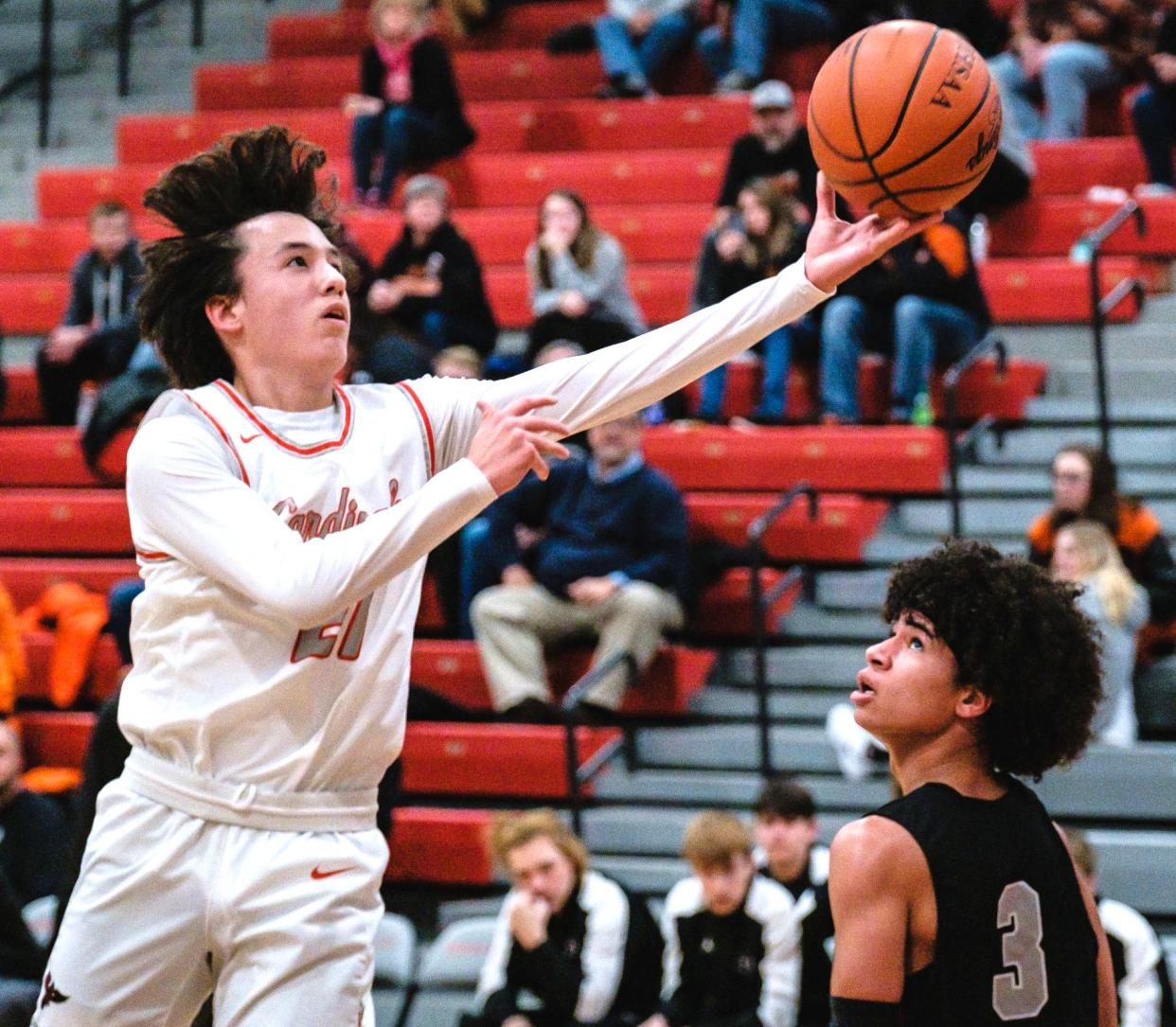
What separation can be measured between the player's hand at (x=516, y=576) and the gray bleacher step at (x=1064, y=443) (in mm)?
2126

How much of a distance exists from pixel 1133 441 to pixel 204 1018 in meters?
5.16

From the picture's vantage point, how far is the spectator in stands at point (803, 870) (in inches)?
247

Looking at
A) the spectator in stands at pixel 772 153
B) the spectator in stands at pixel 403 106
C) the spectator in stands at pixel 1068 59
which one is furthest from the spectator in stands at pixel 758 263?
the spectator in stands at pixel 403 106

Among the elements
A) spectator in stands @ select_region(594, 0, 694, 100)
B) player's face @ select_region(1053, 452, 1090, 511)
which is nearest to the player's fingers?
player's face @ select_region(1053, 452, 1090, 511)

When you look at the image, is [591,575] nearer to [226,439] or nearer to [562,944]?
[562,944]

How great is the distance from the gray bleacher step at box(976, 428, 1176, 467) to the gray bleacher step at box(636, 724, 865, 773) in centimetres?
167

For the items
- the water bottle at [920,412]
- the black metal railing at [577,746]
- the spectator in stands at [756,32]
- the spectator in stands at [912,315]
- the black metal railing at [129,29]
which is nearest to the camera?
the black metal railing at [577,746]

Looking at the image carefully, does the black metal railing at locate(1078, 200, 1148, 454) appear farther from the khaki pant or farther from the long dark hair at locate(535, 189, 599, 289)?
the long dark hair at locate(535, 189, 599, 289)

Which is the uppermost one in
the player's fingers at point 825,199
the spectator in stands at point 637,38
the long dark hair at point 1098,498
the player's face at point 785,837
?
the spectator in stands at point 637,38

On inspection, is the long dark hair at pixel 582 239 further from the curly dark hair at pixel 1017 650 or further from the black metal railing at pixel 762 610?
the curly dark hair at pixel 1017 650

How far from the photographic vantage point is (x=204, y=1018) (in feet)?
15.3

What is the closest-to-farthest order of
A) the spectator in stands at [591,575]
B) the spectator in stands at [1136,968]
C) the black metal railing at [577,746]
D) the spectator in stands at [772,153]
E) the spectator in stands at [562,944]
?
1. the spectator in stands at [1136,968]
2. the spectator in stands at [562,944]
3. the black metal railing at [577,746]
4. the spectator in stands at [591,575]
5. the spectator in stands at [772,153]

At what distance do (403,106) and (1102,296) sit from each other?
379cm

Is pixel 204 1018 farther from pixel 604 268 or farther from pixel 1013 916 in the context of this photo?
pixel 604 268
